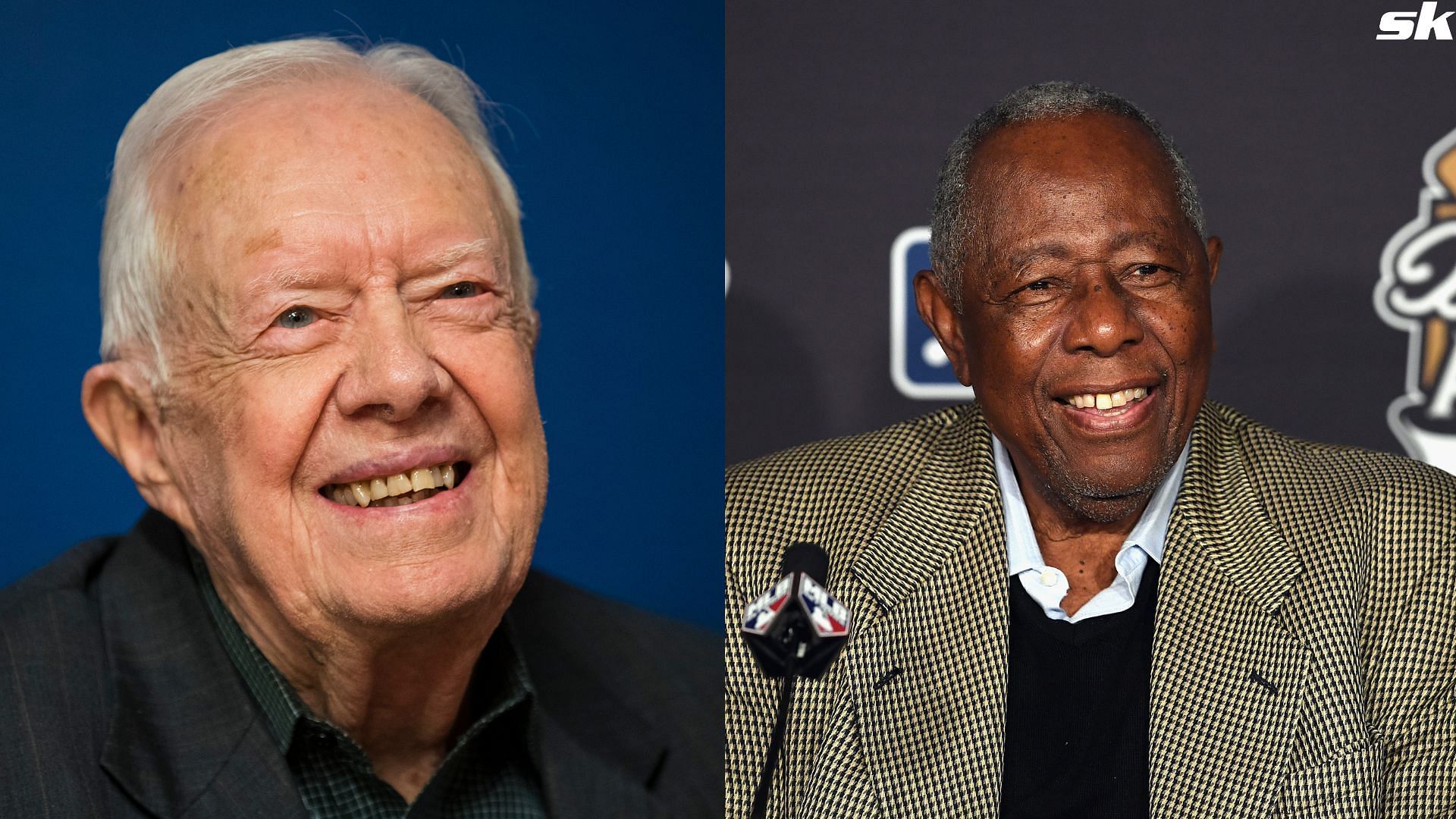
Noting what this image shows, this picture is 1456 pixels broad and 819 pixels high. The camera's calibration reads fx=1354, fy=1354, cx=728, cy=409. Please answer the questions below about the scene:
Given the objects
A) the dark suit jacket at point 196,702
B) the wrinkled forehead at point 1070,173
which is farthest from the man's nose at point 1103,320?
the dark suit jacket at point 196,702

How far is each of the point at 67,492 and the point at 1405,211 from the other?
2.48 m

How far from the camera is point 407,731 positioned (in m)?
1.79

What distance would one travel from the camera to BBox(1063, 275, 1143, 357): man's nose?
2174 mm

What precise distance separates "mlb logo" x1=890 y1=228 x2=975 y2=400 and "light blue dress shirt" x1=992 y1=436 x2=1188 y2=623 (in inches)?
23.5

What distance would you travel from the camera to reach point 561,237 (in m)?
1.78

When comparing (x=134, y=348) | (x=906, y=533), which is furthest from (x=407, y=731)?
(x=906, y=533)

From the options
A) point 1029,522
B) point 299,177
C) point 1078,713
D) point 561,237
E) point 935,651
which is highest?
point 299,177

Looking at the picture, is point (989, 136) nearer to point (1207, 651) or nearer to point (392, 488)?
point (1207, 651)

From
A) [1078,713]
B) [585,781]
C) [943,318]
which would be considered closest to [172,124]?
[585,781]

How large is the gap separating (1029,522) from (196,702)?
1333mm

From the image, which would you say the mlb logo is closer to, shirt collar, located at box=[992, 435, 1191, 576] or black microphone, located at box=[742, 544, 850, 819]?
shirt collar, located at box=[992, 435, 1191, 576]

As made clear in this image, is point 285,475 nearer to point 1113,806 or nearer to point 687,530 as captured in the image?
point 687,530

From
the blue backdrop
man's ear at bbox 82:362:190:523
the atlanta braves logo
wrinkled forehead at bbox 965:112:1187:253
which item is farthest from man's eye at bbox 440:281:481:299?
→ the atlanta braves logo

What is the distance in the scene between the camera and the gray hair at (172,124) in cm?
158
